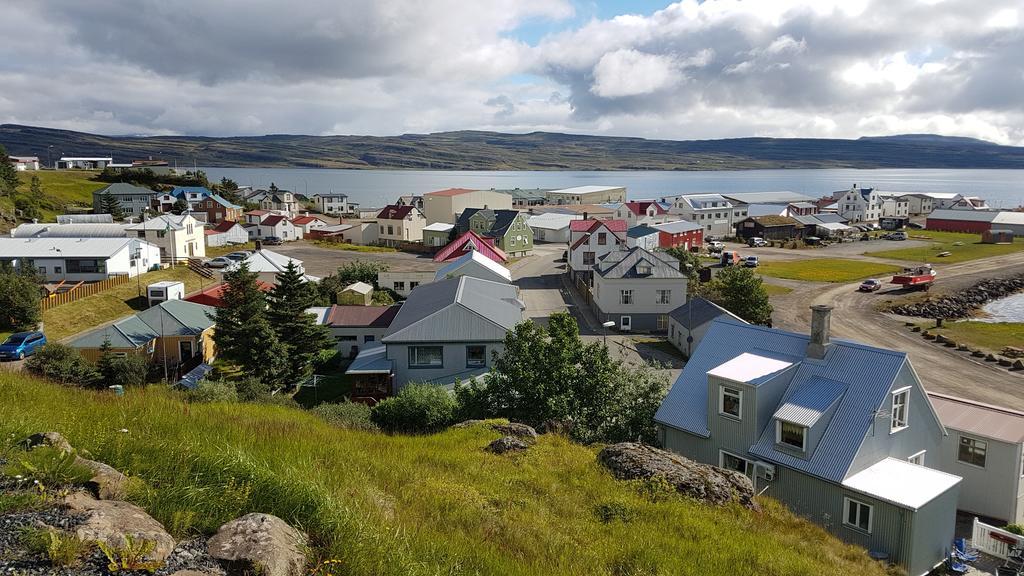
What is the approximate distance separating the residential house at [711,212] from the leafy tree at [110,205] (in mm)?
71318

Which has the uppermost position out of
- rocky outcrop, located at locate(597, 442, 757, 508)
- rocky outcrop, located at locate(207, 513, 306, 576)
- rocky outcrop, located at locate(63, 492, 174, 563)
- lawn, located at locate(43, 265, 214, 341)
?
rocky outcrop, located at locate(63, 492, 174, 563)

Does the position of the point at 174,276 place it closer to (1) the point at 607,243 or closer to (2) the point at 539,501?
(1) the point at 607,243

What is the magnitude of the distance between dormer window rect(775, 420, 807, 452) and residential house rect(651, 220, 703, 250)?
5219 cm

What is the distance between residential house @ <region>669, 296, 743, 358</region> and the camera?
107ft

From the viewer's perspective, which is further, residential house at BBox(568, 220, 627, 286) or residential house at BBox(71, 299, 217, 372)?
residential house at BBox(568, 220, 627, 286)

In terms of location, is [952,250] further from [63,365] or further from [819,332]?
[63,365]

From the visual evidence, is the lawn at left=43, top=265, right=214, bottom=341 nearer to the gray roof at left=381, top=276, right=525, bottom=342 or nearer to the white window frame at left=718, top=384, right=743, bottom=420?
the gray roof at left=381, top=276, right=525, bottom=342

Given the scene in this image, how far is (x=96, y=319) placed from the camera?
36094 mm

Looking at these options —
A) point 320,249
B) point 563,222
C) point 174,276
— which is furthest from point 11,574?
point 563,222

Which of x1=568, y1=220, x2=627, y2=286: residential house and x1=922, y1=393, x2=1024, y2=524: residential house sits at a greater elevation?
x1=568, y1=220, x2=627, y2=286: residential house

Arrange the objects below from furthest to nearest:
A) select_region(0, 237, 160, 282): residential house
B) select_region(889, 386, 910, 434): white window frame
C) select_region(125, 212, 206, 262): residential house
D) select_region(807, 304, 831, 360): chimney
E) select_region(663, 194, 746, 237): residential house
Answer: select_region(663, 194, 746, 237): residential house < select_region(125, 212, 206, 262): residential house < select_region(0, 237, 160, 282): residential house < select_region(807, 304, 831, 360): chimney < select_region(889, 386, 910, 434): white window frame

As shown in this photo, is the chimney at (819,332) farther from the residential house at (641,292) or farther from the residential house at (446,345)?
the residential house at (641,292)

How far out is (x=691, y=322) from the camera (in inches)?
1321

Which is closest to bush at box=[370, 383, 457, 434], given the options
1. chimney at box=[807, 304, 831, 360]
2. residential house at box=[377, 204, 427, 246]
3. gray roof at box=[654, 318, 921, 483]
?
gray roof at box=[654, 318, 921, 483]
